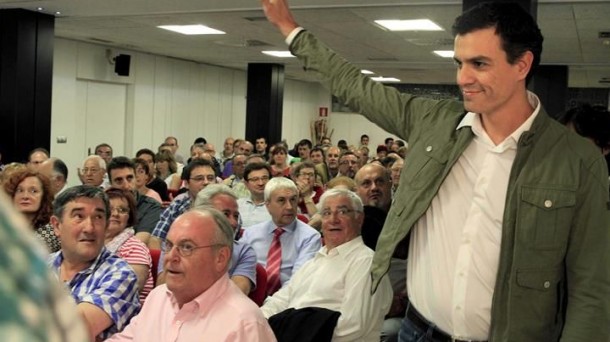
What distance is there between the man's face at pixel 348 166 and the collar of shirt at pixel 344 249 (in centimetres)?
429

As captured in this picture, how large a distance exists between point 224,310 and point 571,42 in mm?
Answer: 8040

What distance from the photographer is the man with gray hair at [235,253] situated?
3.24 meters

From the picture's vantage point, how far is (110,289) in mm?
2445

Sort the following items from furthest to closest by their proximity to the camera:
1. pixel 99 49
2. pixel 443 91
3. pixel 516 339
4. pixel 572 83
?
pixel 443 91 < pixel 572 83 < pixel 99 49 < pixel 516 339

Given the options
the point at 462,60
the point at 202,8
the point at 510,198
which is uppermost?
the point at 202,8

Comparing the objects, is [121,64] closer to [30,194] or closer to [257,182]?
[257,182]

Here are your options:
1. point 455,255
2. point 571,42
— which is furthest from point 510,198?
point 571,42

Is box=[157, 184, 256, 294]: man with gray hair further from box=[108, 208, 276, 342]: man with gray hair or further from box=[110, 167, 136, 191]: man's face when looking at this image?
box=[110, 167, 136, 191]: man's face

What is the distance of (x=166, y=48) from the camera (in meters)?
11.8

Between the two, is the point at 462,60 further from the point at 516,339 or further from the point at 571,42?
the point at 571,42

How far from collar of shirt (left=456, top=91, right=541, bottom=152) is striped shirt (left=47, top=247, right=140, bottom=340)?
4.88 ft

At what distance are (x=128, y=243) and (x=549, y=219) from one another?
2436mm

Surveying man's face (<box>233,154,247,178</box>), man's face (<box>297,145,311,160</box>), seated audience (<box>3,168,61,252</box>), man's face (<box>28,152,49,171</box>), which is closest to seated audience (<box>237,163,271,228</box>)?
seated audience (<box>3,168,61,252</box>)

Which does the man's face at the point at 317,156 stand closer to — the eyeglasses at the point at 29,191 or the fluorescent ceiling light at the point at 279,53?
the fluorescent ceiling light at the point at 279,53
